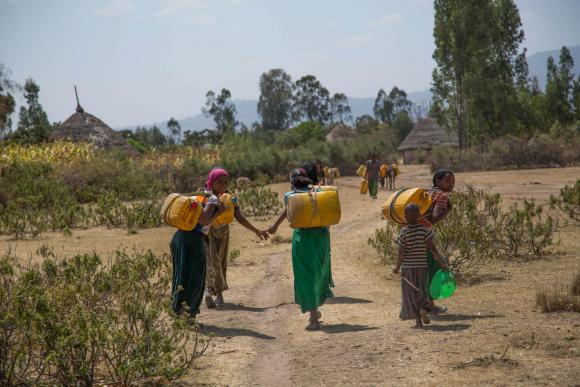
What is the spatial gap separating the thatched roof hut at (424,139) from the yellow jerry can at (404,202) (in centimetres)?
5305

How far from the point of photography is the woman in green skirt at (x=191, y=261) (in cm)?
723

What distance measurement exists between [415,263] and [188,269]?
2211 millimetres

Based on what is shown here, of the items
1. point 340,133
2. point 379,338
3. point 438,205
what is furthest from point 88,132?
point 340,133

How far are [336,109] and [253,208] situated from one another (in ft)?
388

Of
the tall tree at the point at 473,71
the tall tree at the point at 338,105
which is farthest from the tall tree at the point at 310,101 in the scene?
the tall tree at the point at 473,71

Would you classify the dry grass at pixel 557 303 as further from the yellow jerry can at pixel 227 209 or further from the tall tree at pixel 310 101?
the tall tree at pixel 310 101

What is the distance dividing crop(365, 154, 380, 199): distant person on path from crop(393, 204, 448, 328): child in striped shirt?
53.9 ft

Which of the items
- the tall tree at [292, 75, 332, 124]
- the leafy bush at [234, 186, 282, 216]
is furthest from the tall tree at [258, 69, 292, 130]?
the leafy bush at [234, 186, 282, 216]

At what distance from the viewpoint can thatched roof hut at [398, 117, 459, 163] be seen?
60.2m

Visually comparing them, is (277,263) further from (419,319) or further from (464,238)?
(419,319)

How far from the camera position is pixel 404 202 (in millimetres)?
7145

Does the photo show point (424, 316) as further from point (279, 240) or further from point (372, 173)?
point (372, 173)

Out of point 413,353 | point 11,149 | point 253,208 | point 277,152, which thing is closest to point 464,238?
point 413,353

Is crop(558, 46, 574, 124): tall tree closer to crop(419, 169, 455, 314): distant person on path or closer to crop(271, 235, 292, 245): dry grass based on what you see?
crop(271, 235, 292, 245): dry grass
